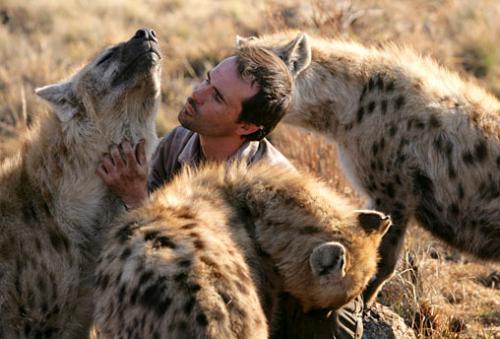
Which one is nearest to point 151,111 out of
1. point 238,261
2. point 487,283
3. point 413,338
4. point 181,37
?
point 238,261

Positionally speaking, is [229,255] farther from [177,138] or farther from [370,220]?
[177,138]

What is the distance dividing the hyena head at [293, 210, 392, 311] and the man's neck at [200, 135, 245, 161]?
100 cm

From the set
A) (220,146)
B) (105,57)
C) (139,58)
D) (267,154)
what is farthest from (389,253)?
(105,57)

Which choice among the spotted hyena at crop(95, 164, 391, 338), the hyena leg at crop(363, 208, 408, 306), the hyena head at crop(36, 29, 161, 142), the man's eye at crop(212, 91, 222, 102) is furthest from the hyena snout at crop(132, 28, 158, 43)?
the hyena leg at crop(363, 208, 408, 306)

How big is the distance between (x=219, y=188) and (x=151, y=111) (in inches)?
38.5

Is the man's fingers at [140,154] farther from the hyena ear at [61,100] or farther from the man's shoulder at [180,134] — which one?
the man's shoulder at [180,134]

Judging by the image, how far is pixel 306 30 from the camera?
9.17m

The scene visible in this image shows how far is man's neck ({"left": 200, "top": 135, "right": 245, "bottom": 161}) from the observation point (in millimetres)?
4453

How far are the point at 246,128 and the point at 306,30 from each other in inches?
198

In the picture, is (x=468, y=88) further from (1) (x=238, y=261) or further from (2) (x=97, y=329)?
(2) (x=97, y=329)

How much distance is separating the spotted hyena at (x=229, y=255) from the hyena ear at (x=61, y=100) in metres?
0.92

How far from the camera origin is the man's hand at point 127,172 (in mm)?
4250

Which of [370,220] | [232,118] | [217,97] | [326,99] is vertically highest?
[217,97]

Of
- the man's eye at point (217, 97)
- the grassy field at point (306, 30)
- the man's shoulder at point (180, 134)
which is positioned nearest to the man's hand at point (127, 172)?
the man's eye at point (217, 97)
